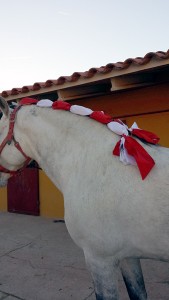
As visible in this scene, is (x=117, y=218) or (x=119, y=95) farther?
(x=119, y=95)

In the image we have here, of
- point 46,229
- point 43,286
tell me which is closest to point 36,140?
point 43,286

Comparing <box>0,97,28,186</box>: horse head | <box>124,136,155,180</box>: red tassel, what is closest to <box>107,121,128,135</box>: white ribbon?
<box>124,136,155,180</box>: red tassel

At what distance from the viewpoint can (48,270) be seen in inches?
143

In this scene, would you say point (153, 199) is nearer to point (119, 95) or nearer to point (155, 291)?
point (155, 291)

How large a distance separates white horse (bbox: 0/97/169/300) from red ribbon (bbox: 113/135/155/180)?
5cm

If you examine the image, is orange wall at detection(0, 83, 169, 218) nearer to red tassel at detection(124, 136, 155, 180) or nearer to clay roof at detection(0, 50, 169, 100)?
clay roof at detection(0, 50, 169, 100)

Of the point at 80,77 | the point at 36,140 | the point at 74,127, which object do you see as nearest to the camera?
the point at 74,127

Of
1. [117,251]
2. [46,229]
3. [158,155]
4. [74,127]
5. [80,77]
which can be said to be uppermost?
[80,77]

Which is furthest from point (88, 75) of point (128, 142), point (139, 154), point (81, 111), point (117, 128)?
point (139, 154)

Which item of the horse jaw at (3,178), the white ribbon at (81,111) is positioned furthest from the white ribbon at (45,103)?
the horse jaw at (3,178)

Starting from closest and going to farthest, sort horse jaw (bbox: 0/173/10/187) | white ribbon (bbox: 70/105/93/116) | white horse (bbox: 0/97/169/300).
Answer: white horse (bbox: 0/97/169/300) → white ribbon (bbox: 70/105/93/116) → horse jaw (bbox: 0/173/10/187)

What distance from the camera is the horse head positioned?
231cm

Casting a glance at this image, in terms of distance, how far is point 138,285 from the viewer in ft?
7.26

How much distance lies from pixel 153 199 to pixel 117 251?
0.46m
